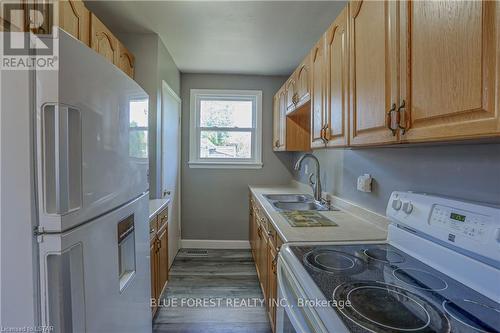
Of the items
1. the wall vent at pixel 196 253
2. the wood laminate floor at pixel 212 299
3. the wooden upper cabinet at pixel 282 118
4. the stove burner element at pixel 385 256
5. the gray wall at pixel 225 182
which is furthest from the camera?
Answer: the gray wall at pixel 225 182

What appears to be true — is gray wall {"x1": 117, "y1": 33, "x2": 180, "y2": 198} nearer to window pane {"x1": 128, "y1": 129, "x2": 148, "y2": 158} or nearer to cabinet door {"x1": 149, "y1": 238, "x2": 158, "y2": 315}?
cabinet door {"x1": 149, "y1": 238, "x2": 158, "y2": 315}

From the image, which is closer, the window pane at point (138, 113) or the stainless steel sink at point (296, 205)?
the window pane at point (138, 113)

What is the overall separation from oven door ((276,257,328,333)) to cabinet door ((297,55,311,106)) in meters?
1.33

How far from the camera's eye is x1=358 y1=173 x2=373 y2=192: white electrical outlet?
1.67 m

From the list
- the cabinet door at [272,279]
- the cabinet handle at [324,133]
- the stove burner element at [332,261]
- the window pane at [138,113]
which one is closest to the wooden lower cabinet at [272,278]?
the cabinet door at [272,279]

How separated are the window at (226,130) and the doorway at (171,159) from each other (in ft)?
0.92

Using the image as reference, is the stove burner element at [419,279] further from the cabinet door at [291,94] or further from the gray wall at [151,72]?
the gray wall at [151,72]

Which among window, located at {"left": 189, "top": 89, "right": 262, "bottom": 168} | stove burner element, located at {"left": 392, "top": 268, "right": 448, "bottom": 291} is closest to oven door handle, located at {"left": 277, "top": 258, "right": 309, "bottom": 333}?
stove burner element, located at {"left": 392, "top": 268, "right": 448, "bottom": 291}

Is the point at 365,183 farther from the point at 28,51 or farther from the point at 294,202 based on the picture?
the point at 28,51

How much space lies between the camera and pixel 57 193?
30.3 inches

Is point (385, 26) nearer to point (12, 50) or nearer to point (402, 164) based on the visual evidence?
point (402, 164)

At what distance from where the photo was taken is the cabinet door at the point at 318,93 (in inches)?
67.0

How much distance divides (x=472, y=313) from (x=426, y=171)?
636 millimetres

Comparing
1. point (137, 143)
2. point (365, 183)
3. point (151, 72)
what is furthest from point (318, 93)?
point (151, 72)
